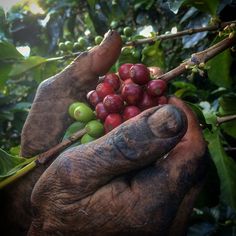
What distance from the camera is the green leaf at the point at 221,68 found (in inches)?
89.1

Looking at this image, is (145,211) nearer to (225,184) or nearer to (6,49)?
(225,184)

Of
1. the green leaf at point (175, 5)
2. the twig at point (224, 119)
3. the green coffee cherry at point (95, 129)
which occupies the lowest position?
the twig at point (224, 119)

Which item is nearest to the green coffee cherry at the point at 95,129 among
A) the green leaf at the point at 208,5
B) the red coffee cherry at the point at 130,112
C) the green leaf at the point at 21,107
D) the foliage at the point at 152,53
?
the red coffee cherry at the point at 130,112

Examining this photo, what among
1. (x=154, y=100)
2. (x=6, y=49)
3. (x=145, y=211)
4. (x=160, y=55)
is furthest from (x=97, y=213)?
(x=160, y=55)

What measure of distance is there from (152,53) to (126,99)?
1.02 meters

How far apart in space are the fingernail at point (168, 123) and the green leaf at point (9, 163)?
76 centimetres

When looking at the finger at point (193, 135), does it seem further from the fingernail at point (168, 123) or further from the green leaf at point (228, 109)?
the green leaf at point (228, 109)

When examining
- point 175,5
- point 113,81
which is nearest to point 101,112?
point 113,81

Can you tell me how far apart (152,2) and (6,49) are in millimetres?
1543

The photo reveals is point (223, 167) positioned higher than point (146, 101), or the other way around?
point (146, 101)

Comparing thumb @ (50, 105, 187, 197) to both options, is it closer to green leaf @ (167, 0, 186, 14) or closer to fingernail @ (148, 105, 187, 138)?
fingernail @ (148, 105, 187, 138)

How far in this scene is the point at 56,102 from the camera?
1936 mm

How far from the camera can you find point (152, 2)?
328cm

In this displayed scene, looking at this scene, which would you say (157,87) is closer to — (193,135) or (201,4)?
(193,135)
